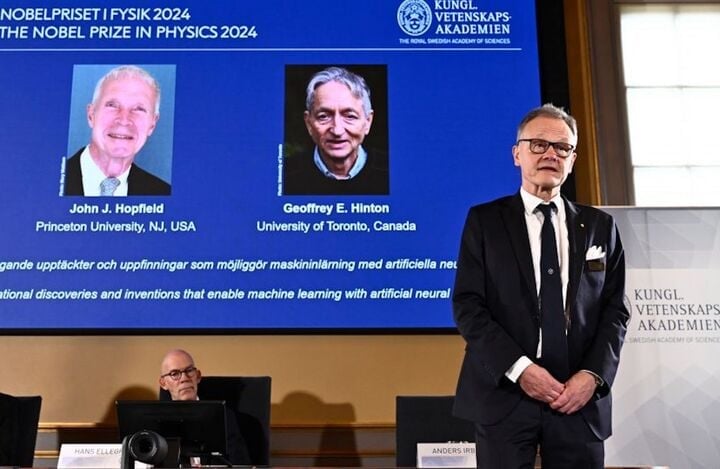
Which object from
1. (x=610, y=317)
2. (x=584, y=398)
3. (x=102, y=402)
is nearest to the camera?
(x=584, y=398)

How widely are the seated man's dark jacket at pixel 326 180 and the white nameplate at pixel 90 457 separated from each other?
6.67ft

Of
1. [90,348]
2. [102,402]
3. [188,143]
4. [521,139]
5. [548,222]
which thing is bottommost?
[102,402]

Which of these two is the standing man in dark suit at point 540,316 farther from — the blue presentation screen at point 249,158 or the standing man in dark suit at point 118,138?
the standing man in dark suit at point 118,138

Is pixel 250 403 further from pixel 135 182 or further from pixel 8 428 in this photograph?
pixel 135 182

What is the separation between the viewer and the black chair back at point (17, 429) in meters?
3.30

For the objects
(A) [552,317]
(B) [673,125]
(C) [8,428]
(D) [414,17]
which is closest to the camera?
(A) [552,317]

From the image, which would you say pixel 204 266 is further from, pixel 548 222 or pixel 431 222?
pixel 548 222

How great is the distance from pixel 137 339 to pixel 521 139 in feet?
9.00

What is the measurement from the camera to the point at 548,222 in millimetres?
2131

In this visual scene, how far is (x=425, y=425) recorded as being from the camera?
3.50 m

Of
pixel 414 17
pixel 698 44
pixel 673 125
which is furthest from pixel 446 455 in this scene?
pixel 698 44

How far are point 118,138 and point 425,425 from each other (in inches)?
88.8

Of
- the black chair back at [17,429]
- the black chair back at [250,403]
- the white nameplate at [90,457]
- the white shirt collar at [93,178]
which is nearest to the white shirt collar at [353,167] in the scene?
the white shirt collar at [93,178]

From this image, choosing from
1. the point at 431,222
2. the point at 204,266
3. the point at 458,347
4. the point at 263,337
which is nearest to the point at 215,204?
the point at 204,266
